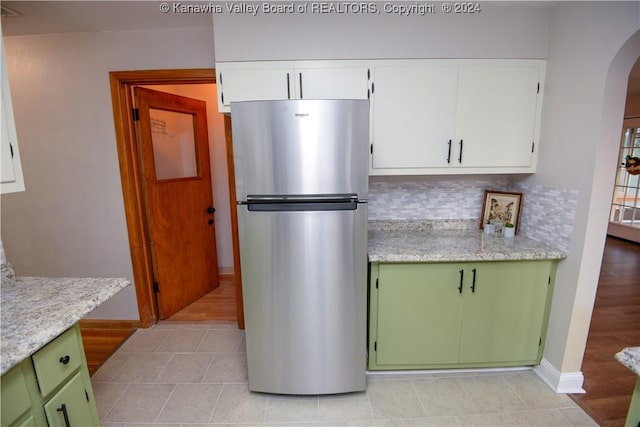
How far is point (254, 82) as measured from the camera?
1944 millimetres

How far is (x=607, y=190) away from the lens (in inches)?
66.7

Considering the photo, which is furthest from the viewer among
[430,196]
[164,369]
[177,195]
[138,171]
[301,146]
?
[177,195]

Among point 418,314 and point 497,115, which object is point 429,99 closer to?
point 497,115

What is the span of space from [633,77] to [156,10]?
5455 mm

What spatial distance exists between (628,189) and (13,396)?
7.79 meters

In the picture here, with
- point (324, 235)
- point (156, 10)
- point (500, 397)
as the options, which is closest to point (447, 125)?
point (324, 235)

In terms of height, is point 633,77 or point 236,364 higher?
point 633,77

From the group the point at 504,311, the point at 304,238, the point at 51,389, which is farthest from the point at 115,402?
the point at 504,311

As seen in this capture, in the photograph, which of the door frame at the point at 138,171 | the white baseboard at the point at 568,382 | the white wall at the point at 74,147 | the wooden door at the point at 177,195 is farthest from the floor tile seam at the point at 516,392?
the white wall at the point at 74,147

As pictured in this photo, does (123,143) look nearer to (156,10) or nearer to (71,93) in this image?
(71,93)

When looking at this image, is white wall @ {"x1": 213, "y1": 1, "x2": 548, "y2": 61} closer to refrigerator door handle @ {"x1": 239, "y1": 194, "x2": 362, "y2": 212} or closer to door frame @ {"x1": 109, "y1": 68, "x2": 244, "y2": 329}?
door frame @ {"x1": 109, "y1": 68, "x2": 244, "y2": 329}

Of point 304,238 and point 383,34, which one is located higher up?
point 383,34

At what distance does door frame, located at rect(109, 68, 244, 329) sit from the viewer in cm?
236

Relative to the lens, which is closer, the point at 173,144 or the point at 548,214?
the point at 548,214
